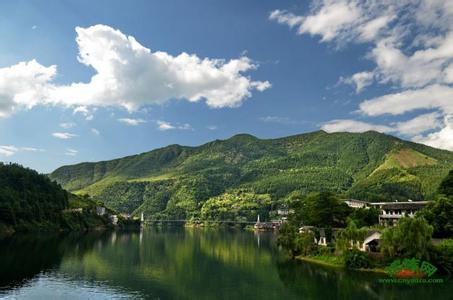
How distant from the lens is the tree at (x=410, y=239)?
61.4 meters

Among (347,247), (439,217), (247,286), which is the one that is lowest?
(247,286)

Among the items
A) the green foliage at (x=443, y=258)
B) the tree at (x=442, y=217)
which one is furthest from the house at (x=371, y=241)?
the tree at (x=442, y=217)

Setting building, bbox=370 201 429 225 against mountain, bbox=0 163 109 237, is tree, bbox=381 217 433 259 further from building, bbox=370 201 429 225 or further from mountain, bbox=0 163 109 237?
mountain, bbox=0 163 109 237

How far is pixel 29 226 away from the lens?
145125 millimetres

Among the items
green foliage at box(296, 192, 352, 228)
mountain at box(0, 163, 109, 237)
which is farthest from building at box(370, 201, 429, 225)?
mountain at box(0, 163, 109, 237)

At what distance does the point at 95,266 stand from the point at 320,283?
39881mm

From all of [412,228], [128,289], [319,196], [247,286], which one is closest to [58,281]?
[128,289]

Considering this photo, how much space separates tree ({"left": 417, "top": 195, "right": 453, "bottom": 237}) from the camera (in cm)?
7156

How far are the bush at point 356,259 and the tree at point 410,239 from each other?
4.79m

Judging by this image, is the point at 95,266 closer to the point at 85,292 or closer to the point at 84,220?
the point at 85,292

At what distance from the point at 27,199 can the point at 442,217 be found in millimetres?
141941

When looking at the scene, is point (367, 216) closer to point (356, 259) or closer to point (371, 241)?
point (371, 241)

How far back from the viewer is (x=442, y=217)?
238 feet

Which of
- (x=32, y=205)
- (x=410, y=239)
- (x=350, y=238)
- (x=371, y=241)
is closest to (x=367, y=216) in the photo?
(x=371, y=241)
